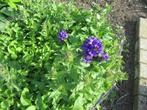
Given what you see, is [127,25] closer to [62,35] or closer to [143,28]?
[143,28]

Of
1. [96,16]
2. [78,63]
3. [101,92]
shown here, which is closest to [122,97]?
[101,92]

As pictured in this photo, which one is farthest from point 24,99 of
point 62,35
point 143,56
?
point 143,56

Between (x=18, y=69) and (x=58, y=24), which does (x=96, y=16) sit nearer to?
(x=58, y=24)

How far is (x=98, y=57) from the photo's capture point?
2.31 m

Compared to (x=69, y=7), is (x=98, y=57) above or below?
below

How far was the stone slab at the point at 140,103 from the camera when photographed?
10.1 ft

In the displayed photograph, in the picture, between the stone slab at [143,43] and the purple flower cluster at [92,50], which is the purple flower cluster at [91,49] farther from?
the stone slab at [143,43]

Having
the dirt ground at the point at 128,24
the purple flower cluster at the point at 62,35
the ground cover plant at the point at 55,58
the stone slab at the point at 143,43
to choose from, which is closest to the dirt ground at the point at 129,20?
the dirt ground at the point at 128,24

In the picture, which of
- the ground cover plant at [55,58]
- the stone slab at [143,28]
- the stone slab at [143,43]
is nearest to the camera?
the ground cover plant at [55,58]

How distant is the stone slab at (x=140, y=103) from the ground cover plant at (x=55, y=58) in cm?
32

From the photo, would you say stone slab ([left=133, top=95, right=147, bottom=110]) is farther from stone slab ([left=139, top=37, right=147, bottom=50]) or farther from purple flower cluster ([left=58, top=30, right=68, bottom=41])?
purple flower cluster ([left=58, top=30, right=68, bottom=41])

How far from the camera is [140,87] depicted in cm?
320

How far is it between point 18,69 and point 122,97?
101 cm

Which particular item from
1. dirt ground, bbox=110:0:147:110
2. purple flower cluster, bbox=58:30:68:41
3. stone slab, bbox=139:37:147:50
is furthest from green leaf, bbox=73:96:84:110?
stone slab, bbox=139:37:147:50
